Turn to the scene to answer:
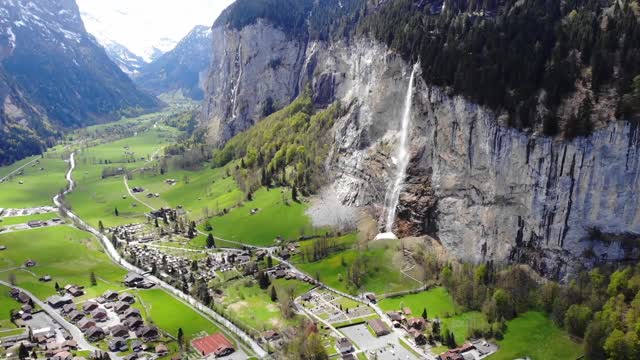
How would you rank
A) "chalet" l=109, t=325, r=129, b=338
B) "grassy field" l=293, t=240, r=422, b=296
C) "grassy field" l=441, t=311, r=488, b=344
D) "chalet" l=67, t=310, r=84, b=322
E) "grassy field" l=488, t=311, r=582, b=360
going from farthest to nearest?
"grassy field" l=293, t=240, r=422, b=296, "chalet" l=67, t=310, r=84, b=322, "chalet" l=109, t=325, r=129, b=338, "grassy field" l=441, t=311, r=488, b=344, "grassy field" l=488, t=311, r=582, b=360

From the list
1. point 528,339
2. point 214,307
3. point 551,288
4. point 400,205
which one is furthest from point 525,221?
point 214,307

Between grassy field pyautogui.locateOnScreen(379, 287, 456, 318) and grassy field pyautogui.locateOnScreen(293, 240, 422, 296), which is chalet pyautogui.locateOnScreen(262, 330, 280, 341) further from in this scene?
grassy field pyautogui.locateOnScreen(293, 240, 422, 296)

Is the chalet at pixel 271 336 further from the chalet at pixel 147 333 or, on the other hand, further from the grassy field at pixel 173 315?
the chalet at pixel 147 333

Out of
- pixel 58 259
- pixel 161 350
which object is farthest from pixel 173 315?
pixel 58 259

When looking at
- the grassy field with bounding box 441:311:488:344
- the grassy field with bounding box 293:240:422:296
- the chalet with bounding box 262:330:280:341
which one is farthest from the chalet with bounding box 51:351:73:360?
the grassy field with bounding box 441:311:488:344

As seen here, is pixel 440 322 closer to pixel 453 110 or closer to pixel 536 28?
pixel 453 110

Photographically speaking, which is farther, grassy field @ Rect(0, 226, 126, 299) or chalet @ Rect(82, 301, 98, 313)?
grassy field @ Rect(0, 226, 126, 299)

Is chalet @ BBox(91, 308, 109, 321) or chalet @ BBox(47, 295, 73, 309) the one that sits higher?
chalet @ BBox(91, 308, 109, 321)
